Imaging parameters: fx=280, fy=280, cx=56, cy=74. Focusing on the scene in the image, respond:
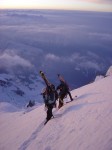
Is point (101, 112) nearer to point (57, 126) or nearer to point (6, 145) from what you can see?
point (57, 126)

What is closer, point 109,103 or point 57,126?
point 109,103

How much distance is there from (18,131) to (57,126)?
162 inches

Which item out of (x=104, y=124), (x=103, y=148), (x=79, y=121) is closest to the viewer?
(x=103, y=148)

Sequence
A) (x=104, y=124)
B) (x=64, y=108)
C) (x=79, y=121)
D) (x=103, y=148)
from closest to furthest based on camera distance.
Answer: (x=103, y=148)
(x=104, y=124)
(x=79, y=121)
(x=64, y=108)

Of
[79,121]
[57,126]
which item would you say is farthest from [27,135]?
[79,121]

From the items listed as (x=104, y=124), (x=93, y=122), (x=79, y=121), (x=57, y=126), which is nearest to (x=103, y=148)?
(x=104, y=124)

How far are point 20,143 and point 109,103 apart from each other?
513 centimetres

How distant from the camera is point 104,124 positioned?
11.2m

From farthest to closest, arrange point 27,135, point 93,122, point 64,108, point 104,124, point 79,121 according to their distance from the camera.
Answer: point 64,108, point 27,135, point 79,121, point 93,122, point 104,124

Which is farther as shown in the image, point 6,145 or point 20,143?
point 6,145

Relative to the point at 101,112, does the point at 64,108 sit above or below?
above

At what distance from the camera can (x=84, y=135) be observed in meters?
11.3

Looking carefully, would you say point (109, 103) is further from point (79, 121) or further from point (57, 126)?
point (57, 126)

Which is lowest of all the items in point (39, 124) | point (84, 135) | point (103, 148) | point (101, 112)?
point (103, 148)
